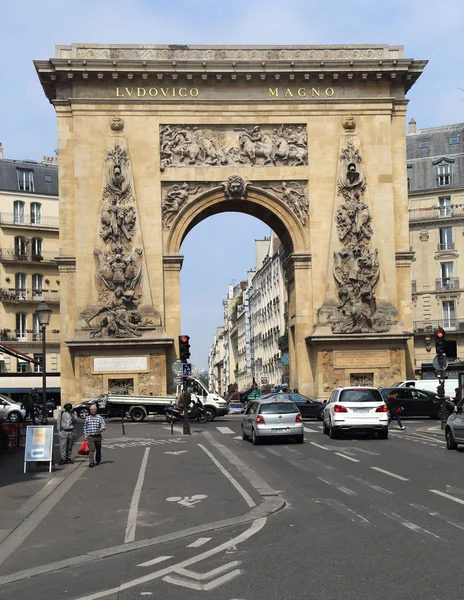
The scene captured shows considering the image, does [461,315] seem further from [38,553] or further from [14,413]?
[38,553]

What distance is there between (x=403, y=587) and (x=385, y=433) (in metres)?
20.0

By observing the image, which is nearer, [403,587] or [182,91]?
[403,587]

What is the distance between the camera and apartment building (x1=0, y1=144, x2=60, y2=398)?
2689 inches

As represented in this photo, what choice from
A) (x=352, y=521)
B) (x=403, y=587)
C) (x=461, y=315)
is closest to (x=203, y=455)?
(x=352, y=521)

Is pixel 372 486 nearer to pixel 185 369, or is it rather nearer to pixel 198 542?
pixel 198 542

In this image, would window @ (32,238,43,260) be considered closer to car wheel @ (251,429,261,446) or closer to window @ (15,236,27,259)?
window @ (15,236,27,259)

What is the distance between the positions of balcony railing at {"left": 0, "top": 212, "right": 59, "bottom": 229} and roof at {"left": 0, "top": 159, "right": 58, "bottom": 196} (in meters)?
1.98

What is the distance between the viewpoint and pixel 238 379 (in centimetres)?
13812

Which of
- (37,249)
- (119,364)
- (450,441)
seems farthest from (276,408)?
(37,249)

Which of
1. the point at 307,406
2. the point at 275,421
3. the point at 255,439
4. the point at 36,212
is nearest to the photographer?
the point at 275,421

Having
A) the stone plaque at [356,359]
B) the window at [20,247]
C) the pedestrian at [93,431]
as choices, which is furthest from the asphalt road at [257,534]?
the window at [20,247]

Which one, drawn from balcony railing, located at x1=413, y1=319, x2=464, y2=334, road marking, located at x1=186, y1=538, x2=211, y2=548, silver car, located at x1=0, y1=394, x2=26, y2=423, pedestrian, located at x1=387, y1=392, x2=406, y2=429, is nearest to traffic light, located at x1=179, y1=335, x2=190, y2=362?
pedestrian, located at x1=387, y1=392, x2=406, y2=429

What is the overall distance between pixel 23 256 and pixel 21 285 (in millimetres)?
2203

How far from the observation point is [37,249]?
7056 cm
